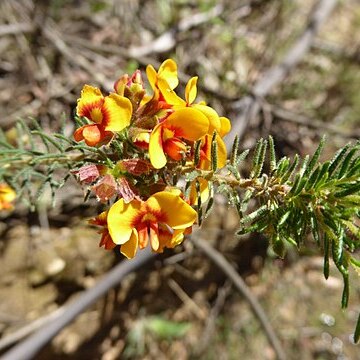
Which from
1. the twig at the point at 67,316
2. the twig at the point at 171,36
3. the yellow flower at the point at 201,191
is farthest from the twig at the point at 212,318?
the yellow flower at the point at 201,191

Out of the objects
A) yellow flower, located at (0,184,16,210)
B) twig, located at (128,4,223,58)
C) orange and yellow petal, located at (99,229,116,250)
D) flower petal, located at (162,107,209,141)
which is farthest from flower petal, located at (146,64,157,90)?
twig, located at (128,4,223,58)

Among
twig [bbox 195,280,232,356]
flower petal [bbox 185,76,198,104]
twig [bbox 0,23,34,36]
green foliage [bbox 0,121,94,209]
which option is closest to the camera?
flower petal [bbox 185,76,198,104]

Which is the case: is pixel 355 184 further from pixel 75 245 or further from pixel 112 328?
pixel 112 328

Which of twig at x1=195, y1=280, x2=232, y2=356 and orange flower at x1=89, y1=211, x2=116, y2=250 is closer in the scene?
orange flower at x1=89, y1=211, x2=116, y2=250

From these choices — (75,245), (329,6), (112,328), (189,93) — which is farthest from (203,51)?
(189,93)

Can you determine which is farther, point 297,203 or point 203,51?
point 203,51

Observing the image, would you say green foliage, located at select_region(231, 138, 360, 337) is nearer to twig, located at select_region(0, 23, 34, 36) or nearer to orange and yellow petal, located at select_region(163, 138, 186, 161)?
orange and yellow petal, located at select_region(163, 138, 186, 161)

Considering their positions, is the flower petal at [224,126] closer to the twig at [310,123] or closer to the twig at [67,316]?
the twig at [67,316]
